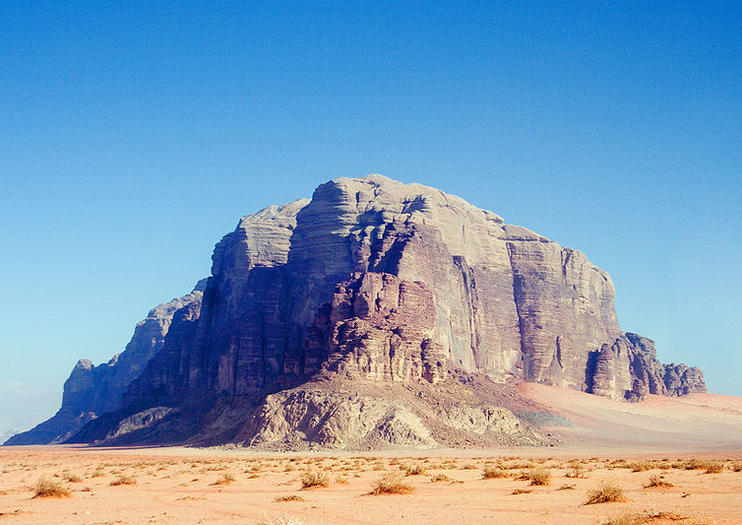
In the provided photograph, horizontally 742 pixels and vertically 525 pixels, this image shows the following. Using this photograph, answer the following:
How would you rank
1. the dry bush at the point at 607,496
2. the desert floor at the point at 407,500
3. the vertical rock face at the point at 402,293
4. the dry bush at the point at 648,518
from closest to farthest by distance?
the dry bush at the point at 648,518 < the desert floor at the point at 407,500 < the dry bush at the point at 607,496 < the vertical rock face at the point at 402,293

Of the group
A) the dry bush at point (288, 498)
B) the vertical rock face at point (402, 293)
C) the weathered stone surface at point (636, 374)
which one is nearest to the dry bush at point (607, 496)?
the dry bush at point (288, 498)

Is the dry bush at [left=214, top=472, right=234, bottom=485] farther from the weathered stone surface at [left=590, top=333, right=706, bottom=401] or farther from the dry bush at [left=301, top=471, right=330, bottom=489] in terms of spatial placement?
the weathered stone surface at [left=590, top=333, right=706, bottom=401]

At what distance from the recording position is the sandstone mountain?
309 feet

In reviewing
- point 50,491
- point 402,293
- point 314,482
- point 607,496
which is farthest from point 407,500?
point 402,293

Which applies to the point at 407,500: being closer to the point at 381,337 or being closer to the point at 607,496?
the point at 607,496

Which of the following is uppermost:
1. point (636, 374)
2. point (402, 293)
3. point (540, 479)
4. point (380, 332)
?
point (402, 293)

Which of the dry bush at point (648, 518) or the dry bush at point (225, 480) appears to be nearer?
the dry bush at point (648, 518)

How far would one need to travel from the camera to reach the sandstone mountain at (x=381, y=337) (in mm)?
94188

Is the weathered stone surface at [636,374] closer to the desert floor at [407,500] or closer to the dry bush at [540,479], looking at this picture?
the desert floor at [407,500]

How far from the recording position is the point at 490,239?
167000mm

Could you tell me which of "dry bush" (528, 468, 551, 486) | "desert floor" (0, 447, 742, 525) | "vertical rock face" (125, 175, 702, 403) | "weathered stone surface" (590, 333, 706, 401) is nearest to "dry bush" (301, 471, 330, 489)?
"desert floor" (0, 447, 742, 525)

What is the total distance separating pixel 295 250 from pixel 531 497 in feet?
416

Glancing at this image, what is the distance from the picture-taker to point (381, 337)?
10056 centimetres

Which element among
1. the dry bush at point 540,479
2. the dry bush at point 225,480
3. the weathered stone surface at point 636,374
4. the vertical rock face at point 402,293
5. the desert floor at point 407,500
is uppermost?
the vertical rock face at point 402,293
